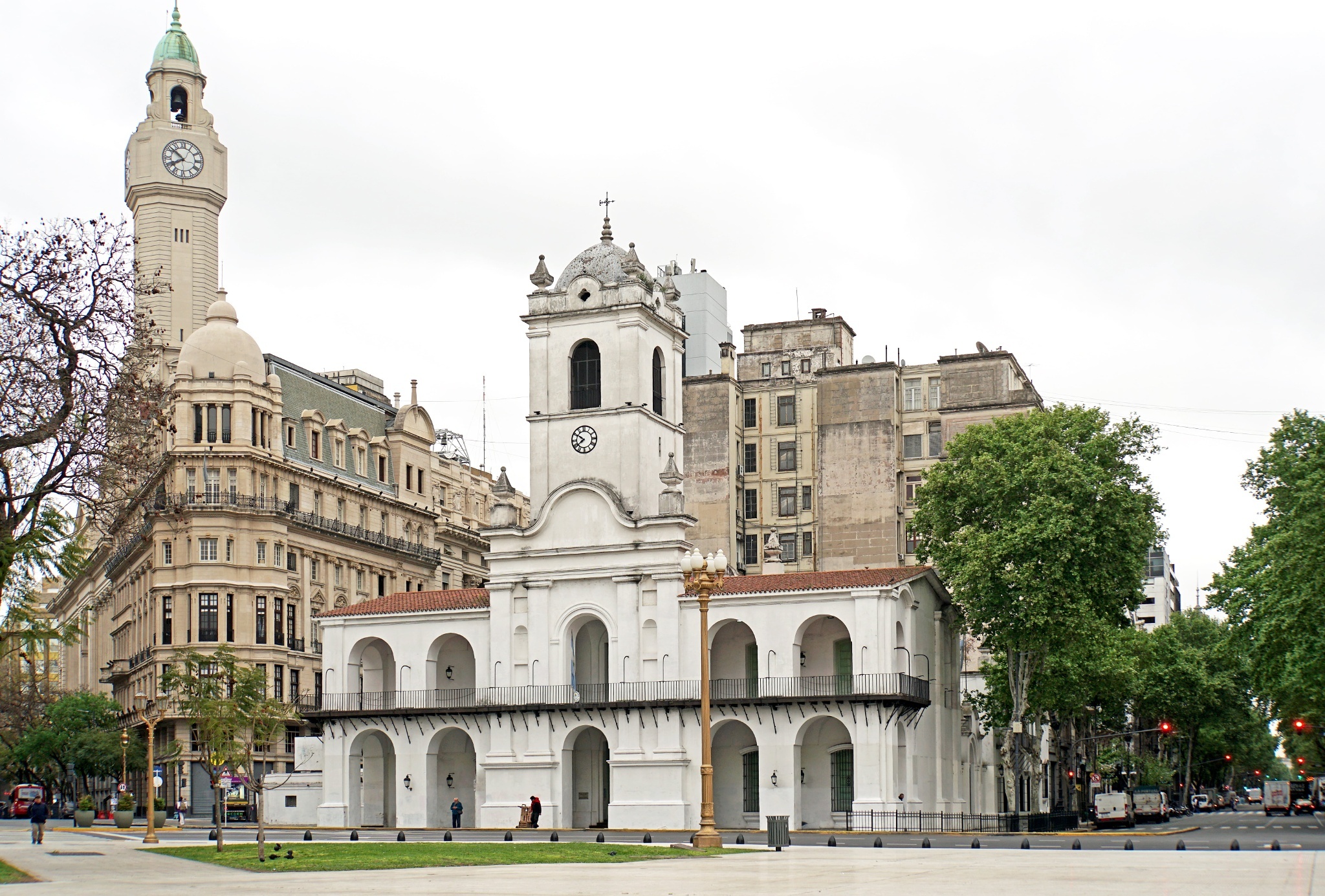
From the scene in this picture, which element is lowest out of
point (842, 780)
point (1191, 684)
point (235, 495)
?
point (842, 780)

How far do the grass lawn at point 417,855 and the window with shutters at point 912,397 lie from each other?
58.9 metres

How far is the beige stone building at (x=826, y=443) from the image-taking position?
94625mm

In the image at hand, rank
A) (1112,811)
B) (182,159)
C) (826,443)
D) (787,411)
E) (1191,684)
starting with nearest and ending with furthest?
(1112,811) < (826,443) < (787,411) < (182,159) < (1191,684)

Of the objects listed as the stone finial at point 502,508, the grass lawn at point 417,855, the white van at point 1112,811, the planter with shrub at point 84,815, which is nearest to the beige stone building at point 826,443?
the white van at point 1112,811

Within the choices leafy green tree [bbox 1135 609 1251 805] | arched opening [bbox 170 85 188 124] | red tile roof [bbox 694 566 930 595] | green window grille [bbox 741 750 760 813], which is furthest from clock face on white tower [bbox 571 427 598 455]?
arched opening [bbox 170 85 188 124]

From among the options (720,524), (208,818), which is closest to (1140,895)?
(208,818)

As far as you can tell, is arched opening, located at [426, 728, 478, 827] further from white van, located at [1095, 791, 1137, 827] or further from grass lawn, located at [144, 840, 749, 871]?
white van, located at [1095, 791, 1137, 827]

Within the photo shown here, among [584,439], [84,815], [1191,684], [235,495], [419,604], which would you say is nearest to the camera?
[84,815]

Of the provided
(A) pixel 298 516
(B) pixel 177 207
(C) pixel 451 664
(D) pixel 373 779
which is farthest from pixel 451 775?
(B) pixel 177 207

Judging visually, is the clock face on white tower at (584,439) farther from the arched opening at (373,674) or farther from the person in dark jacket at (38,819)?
the person in dark jacket at (38,819)

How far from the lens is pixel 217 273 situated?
10075 centimetres

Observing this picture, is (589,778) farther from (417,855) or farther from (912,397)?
(912,397)

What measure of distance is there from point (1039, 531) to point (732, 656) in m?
12.9

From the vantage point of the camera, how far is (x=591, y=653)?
2611 inches
